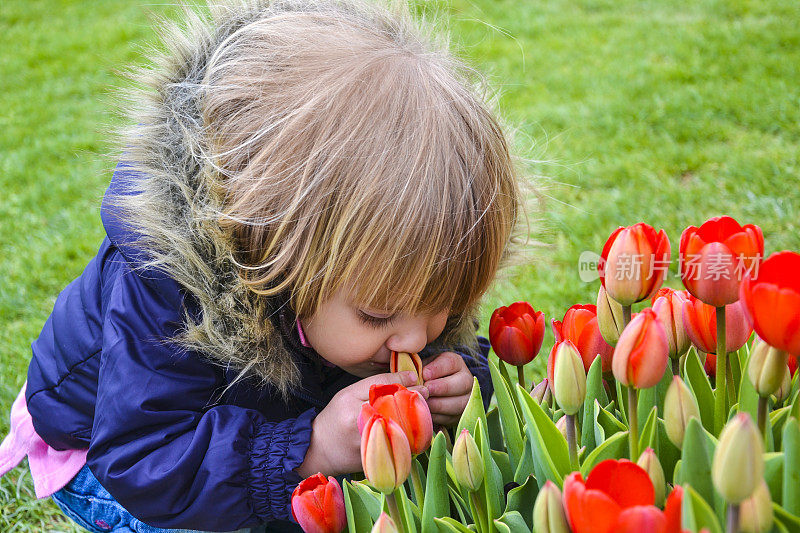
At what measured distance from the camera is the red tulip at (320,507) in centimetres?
98

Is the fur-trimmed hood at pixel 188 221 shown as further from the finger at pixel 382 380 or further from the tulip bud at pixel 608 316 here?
the tulip bud at pixel 608 316

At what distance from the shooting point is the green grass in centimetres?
261

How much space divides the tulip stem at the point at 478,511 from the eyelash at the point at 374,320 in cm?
37

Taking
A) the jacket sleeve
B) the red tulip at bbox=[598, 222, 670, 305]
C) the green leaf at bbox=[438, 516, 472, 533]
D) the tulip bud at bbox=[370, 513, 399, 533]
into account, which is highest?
the red tulip at bbox=[598, 222, 670, 305]

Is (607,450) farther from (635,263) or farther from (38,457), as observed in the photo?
(38,457)

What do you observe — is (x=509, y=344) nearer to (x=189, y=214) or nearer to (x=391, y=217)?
(x=391, y=217)

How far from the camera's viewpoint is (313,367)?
1583mm

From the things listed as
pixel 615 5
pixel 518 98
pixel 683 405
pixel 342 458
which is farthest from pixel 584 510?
pixel 615 5

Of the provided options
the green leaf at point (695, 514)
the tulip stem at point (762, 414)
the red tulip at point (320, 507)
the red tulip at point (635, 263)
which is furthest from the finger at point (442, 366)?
the green leaf at point (695, 514)

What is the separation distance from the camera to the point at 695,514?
688mm

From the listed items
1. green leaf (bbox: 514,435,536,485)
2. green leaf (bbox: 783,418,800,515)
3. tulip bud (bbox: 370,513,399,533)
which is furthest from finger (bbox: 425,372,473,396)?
green leaf (bbox: 783,418,800,515)

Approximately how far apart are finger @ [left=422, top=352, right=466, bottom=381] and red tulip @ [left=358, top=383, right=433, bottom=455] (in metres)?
0.47

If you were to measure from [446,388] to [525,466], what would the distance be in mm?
374

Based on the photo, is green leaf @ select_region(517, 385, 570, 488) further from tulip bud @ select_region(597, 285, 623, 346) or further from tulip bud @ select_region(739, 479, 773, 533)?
tulip bud @ select_region(739, 479, 773, 533)
